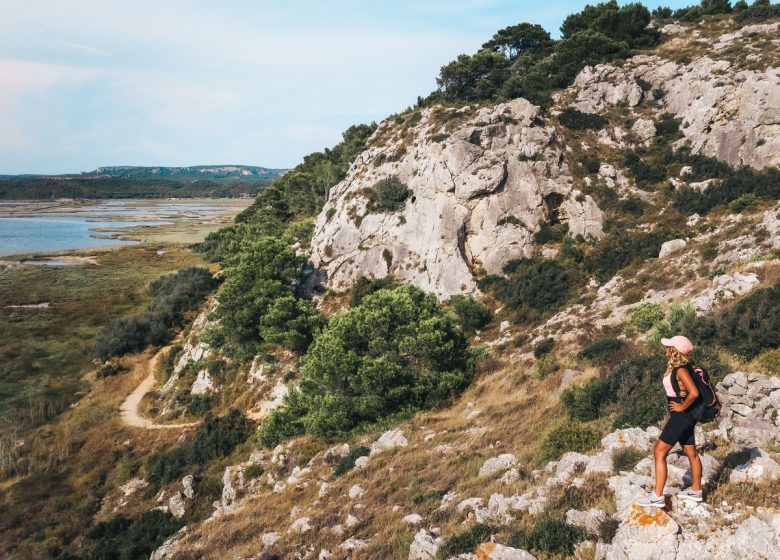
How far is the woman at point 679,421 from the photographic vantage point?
268 inches

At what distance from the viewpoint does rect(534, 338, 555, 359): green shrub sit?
74.5ft

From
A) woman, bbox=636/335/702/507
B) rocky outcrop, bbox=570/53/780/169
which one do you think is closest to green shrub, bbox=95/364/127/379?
woman, bbox=636/335/702/507

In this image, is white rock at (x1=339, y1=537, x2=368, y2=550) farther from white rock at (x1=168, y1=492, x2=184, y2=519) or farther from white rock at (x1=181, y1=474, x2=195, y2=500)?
white rock at (x1=181, y1=474, x2=195, y2=500)

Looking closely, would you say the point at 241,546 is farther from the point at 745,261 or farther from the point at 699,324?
the point at 745,261

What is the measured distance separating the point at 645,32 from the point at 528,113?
26253 mm

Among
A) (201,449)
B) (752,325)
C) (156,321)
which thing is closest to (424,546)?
(752,325)

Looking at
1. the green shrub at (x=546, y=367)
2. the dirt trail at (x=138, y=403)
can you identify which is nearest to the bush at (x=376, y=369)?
the green shrub at (x=546, y=367)

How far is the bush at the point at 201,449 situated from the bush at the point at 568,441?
21921mm

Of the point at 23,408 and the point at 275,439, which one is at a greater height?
the point at 275,439

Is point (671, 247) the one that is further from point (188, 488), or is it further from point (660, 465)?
point (188, 488)

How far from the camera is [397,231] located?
42000 millimetres

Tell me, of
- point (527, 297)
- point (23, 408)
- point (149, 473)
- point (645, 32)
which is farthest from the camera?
point (645, 32)

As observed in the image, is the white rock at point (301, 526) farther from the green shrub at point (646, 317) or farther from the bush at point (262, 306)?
the bush at point (262, 306)

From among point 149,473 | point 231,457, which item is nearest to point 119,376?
point 149,473
